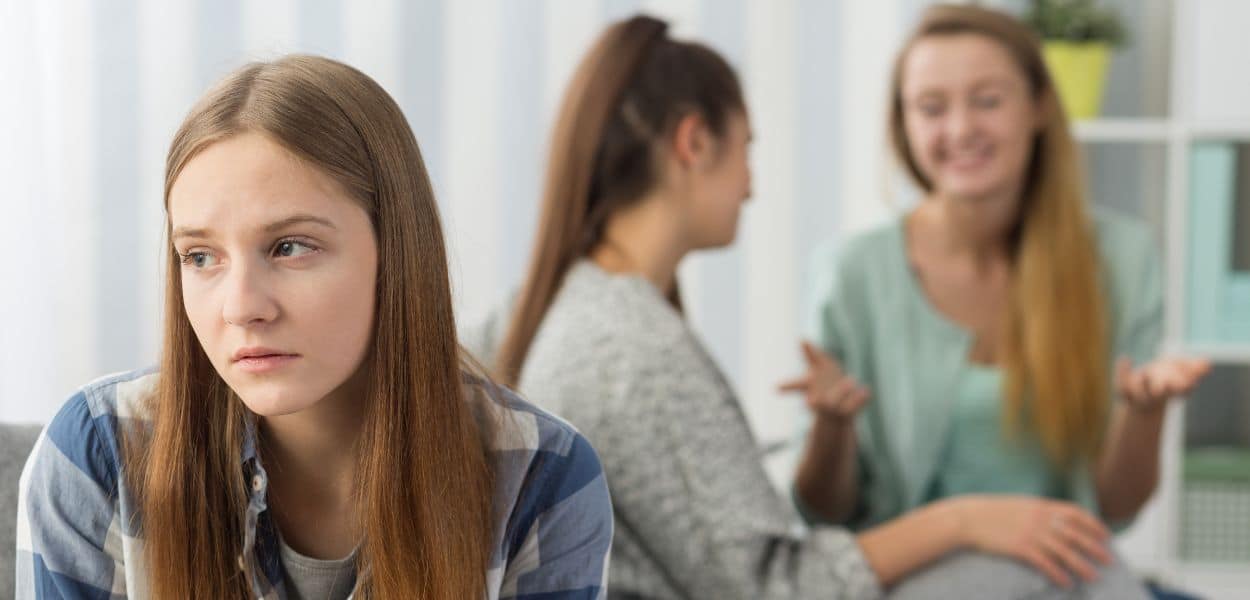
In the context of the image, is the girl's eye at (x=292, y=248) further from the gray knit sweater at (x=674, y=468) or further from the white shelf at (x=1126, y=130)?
the white shelf at (x=1126, y=130)

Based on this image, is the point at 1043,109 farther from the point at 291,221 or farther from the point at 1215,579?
the point at 291,221

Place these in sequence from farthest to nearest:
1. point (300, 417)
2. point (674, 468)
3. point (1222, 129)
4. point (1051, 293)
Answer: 1. point (1222, 129)
2. point (1051, 293)
3. point (674, 468)
4. point (300, 417)

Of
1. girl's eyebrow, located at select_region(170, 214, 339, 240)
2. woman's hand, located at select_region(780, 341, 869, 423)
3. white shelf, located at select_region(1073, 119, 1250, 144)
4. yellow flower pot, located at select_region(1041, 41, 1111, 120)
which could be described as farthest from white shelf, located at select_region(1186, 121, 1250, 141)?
girl's eyebrow, located at select_region(170, 214, 339, 240)

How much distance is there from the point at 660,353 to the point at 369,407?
411 mm

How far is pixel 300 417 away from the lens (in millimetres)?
1038

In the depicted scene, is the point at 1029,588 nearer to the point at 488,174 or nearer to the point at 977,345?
the point at 977,345

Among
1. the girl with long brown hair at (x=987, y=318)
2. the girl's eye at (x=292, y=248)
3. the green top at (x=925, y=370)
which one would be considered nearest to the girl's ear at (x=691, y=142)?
the girl with long brown hair at (x=987, y=318)

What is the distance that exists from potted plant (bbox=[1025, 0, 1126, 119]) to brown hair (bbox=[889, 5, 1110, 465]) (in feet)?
1.95

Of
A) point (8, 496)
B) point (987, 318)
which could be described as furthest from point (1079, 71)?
point (8, 496)

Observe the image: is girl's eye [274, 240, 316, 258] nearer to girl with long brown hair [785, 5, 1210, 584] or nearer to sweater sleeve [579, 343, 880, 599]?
sweater sleeve [579, 343, 880, 599]

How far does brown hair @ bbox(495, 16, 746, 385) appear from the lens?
1505 millimetres

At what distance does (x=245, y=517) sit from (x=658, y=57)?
74cm

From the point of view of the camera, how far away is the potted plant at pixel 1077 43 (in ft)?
8.39

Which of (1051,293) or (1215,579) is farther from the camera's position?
(1215,579)
